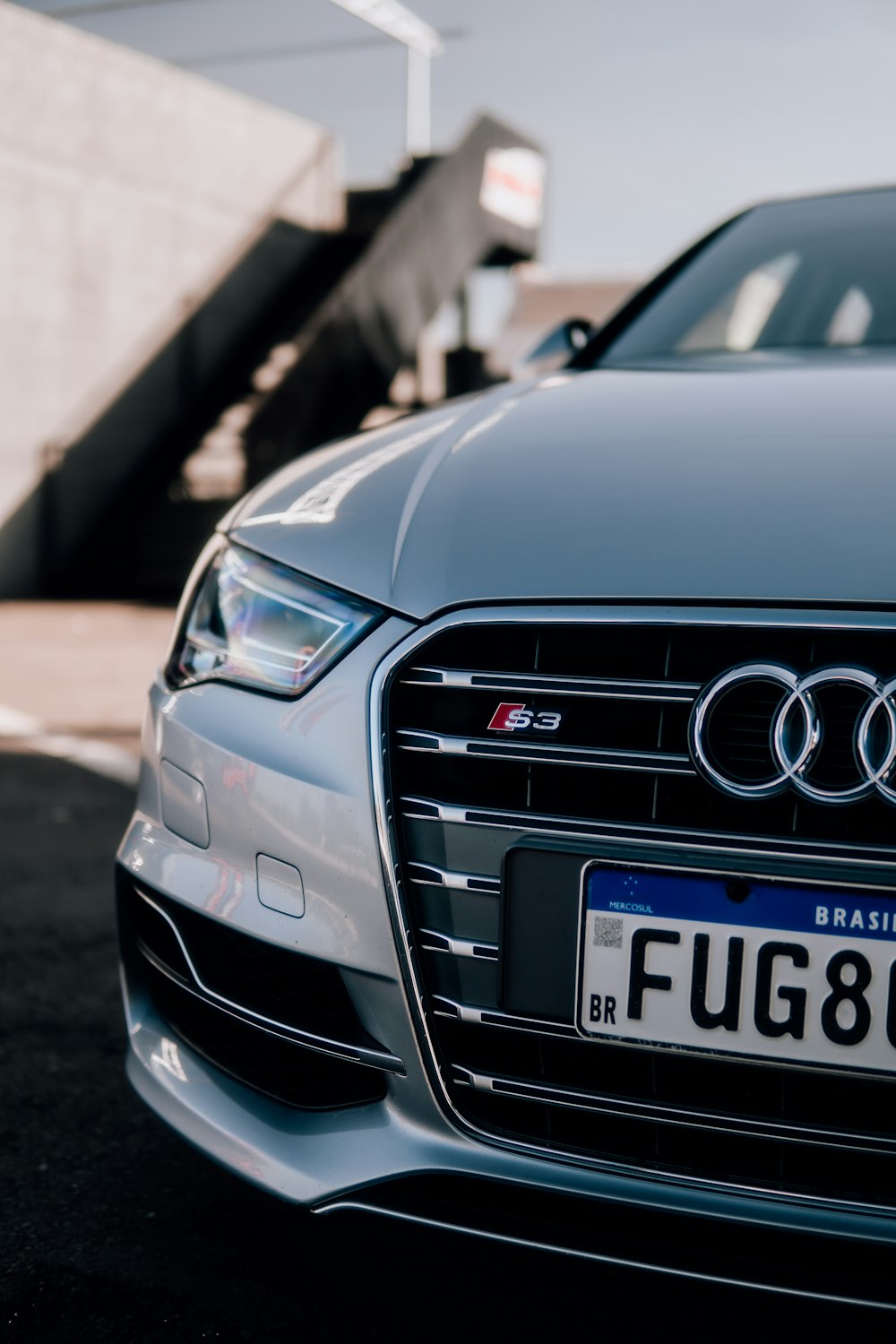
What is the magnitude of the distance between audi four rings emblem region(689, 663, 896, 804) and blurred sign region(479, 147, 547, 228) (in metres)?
12.5

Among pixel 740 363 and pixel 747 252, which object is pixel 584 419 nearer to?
pixel 740 363

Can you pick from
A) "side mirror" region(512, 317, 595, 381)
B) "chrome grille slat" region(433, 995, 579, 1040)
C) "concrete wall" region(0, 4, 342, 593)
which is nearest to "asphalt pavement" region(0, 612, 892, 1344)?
"chrome grille slat" region(433, 995, 579, 1040)

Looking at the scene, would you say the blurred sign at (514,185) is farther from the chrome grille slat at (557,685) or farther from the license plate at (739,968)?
the license plate at (739,968)

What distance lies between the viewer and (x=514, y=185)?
13375 mm

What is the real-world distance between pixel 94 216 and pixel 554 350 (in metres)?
9.58

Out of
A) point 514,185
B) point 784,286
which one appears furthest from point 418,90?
point 784,286

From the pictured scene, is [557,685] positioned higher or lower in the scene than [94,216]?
higher

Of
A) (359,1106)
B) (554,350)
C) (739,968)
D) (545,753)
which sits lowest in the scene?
→ (359,1106)

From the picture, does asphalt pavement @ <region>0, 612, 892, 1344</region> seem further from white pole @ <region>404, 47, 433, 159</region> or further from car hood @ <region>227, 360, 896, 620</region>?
white pole @ <region>404, 47, 433, 159</region>

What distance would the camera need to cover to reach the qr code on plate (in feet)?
4.11

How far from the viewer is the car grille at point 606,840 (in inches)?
47.9

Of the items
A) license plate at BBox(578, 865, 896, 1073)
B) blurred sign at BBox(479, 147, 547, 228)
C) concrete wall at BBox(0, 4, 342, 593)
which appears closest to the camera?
license plate at BBox(578, 865, 896, 1073)

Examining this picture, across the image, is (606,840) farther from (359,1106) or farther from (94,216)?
(94,216)

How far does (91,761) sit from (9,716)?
967 mm
